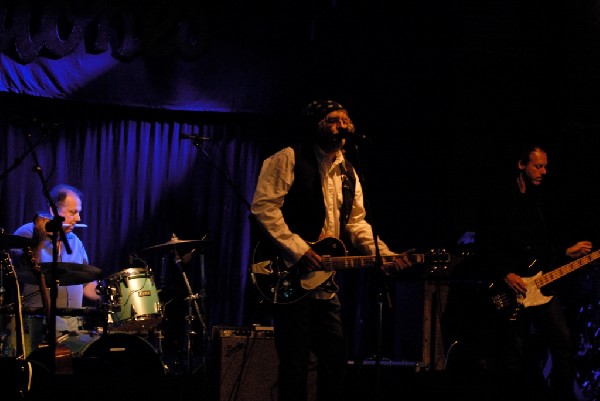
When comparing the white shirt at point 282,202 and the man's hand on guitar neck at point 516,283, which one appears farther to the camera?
the man's hand on guitar neck at point 516,283

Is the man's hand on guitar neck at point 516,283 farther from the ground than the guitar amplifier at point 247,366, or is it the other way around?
the man's hand on guitar neck at point 516,283

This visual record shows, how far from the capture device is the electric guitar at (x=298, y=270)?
4.65 metres

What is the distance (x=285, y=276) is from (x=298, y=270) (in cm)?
9

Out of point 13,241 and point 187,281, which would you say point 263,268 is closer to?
point 13,241

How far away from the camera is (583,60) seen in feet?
28.8

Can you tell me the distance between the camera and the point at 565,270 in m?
6.04

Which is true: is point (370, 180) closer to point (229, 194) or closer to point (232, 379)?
point (229, 194)

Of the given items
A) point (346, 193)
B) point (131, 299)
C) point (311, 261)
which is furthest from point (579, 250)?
point (131, 299)

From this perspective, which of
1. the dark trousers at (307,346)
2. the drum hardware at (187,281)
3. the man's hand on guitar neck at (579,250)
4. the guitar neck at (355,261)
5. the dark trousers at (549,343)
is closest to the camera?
the dark trousers at (307,346)

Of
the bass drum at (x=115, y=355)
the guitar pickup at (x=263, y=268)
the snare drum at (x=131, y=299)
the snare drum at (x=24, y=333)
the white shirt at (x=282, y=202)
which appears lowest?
the bass drum at (x=115, y=355)

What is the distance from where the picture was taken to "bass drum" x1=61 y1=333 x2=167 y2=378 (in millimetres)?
7008

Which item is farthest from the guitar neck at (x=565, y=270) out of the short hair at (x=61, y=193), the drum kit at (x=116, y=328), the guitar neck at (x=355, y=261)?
the short hair at (x=61, y=193)

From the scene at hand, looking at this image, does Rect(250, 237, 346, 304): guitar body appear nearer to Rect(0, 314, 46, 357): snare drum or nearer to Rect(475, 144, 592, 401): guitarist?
Rect(475, 144, 592, 401): guitarist

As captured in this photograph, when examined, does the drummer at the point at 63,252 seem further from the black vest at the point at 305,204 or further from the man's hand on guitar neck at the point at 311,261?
the man's hand on guitar neck at the point at 311,261
